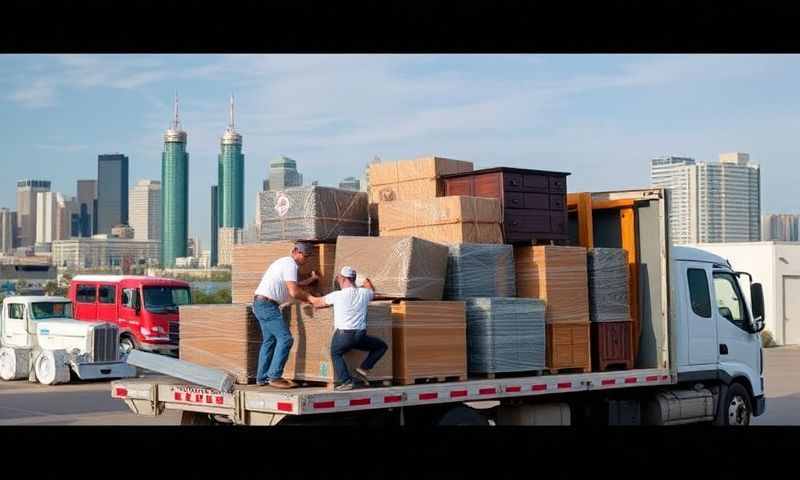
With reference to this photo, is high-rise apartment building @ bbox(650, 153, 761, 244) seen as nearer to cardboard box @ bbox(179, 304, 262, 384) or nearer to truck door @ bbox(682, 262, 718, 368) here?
truck door @ bbox(682, 262, 718, 368)

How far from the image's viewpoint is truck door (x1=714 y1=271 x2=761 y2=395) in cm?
1292

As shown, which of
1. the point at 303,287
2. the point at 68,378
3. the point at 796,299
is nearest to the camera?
the point at 303,287

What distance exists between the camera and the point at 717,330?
12.8 metres

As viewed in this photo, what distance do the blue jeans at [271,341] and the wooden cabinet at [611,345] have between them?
3777 mm

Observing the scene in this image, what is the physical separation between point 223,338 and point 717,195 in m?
92.6

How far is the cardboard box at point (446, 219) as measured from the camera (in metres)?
10.2

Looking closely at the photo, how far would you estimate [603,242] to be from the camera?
12.3 metres

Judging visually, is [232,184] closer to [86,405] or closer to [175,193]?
[175,193]

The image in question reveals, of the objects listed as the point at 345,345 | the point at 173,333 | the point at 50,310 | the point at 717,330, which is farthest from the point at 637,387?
the point at 50,310

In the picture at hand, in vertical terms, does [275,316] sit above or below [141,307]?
above

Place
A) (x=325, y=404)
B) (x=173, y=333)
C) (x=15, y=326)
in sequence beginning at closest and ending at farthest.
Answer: (x=325, y=404) < (x=15, y=326) < (x=173, y=333)
